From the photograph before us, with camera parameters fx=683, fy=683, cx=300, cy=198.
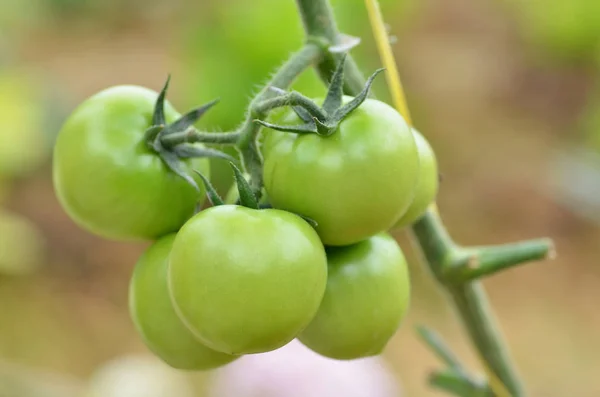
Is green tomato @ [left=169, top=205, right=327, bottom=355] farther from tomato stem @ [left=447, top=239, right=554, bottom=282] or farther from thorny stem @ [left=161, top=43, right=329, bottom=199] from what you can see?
tomato stem @ [left=447, top=239, right=554, bottom=282]

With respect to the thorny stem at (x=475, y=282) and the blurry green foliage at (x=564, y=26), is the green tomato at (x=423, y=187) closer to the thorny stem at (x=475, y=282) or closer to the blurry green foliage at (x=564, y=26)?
the thorny stem at (x=475, y=282)

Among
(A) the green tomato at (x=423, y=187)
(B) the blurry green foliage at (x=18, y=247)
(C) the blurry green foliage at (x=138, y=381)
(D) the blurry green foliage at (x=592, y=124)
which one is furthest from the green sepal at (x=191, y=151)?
(D) the blurry green foliage at (x=592, y=124)

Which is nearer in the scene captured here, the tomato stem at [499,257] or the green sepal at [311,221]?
the green sepal at [311,221]

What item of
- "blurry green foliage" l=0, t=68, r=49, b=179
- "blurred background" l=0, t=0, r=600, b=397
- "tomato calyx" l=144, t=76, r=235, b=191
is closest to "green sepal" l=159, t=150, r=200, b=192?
"tomato calyx" l=144, t=76, r=235, b=191

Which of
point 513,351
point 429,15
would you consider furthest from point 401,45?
point 513,351

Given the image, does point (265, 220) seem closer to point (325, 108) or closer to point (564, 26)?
point (325, 108)

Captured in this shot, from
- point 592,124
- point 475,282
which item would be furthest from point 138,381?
point 592,124
